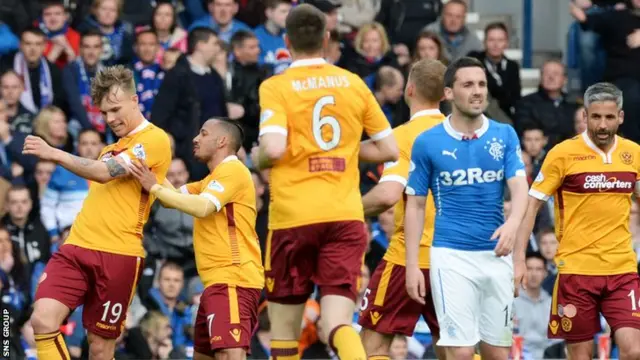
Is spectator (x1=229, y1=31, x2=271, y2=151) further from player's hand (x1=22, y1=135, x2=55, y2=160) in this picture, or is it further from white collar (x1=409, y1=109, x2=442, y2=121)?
player's hand (x1=22, y1=135, x2=55, y2=160)

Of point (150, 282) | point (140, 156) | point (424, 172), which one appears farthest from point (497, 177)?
point (150, 282)

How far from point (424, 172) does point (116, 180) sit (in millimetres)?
2272

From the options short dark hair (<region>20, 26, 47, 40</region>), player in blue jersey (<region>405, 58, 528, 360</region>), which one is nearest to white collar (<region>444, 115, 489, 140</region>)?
player in blue jersey (<region>405, 58, 528, 360</region>)

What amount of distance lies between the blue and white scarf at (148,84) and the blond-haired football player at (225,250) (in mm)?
5824

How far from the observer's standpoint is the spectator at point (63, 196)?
1644 centimetres

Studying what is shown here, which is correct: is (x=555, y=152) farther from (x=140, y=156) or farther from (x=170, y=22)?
(x=170, y=22)

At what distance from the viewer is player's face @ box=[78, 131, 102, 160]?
16359 mm

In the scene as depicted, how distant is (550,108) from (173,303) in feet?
17.1

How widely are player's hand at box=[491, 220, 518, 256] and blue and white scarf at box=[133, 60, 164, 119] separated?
7.75m

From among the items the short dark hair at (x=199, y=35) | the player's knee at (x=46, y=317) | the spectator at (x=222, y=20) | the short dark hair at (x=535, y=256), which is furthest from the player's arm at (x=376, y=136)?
the spectator at (x=222, y=20)

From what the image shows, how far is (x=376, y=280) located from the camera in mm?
11617

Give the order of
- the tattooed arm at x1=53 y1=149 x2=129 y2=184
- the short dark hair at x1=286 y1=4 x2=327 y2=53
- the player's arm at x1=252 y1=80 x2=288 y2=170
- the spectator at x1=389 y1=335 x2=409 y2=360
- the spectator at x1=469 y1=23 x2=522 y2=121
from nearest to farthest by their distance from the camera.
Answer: the player's arm at x1=252 y1=80 x2=288 y2=170, the short dark hair at x1=286 y1=4 x2=327 y2=53, the tattooed arm at x1=53 y1=149 x2=129 y2=184, the spectator at x1=389 y1=335 x2=409 y2=360, the spectator at x1=469 y1=23 x2=522 y2=121

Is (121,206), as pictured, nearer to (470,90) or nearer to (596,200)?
(470,90)

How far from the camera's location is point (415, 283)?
10.4 m
